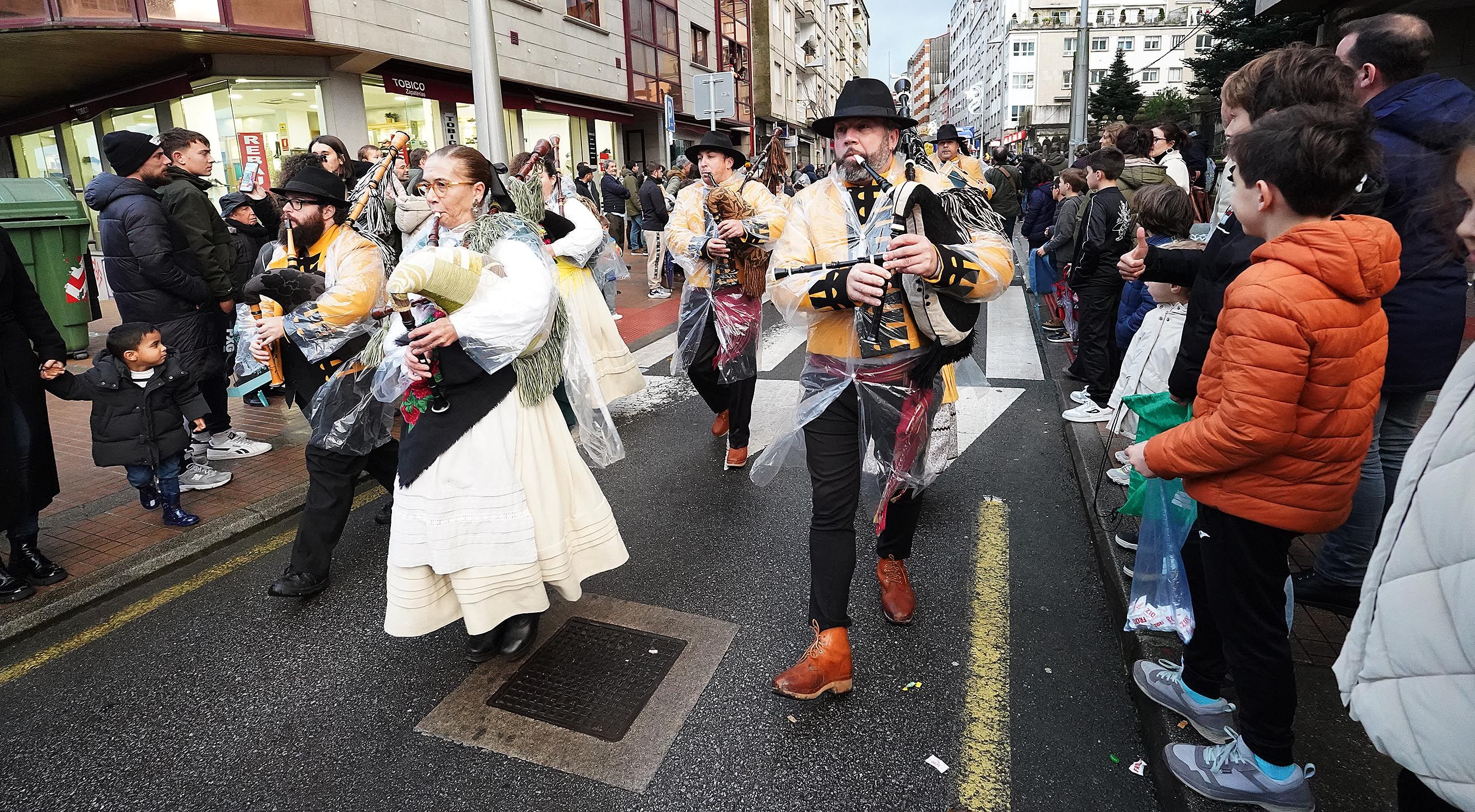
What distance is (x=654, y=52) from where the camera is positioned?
25.3 metres

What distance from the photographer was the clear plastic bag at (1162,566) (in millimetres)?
2588

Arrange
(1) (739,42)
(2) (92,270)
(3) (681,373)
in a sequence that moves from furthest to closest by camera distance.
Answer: (1) (739,42), (2) (92,270), (3) (681,373)

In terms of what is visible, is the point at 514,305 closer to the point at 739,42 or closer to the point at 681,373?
the point at 681,373

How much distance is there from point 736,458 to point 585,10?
63.6 ft

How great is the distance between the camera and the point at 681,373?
24.3 ft

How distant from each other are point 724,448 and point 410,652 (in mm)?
2759

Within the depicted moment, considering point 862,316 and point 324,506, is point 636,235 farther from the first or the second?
point 862,316

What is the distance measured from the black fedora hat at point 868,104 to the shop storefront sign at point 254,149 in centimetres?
1362

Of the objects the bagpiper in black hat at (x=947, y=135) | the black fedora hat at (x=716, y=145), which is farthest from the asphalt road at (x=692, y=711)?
the bagpiper in black hat at (x=947, y=135)

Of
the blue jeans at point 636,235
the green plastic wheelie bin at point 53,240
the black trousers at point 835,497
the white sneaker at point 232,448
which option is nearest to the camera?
the black trousers at point 835,497

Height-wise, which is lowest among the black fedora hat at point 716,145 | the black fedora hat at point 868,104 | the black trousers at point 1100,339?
the black trousers at point 1100,339

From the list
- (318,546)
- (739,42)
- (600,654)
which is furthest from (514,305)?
(739,42)

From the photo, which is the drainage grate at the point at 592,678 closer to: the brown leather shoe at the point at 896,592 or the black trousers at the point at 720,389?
the brown leather shoe at the point at 896,592

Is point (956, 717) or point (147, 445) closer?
point (956, 717)
